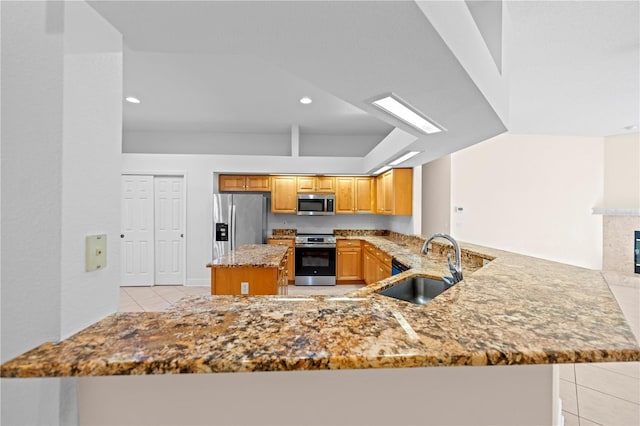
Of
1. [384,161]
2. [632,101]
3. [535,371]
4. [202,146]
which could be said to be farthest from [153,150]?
[632,101]

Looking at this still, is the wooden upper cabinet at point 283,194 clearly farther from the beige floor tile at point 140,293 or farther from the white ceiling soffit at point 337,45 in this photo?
the white ceiling soffit at point 337,45

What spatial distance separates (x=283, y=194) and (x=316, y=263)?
4.83ft

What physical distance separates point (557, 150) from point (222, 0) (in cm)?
703

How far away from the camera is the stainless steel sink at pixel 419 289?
2139 millimetres

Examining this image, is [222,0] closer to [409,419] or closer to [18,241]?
[18,241]

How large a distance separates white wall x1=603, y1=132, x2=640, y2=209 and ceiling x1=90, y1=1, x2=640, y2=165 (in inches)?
34.6

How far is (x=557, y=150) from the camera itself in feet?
18.4

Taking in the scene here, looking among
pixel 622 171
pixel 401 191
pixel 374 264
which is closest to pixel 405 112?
pixel 401 191

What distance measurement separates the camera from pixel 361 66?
53.5 inches

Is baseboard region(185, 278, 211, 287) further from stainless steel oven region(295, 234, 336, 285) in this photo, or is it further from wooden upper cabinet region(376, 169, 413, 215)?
wooden upper cabinet region(376, 169, 413, 215)

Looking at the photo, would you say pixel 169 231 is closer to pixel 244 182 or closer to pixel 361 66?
pixel 244 182

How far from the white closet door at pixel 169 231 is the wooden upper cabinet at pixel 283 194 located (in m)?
1.68

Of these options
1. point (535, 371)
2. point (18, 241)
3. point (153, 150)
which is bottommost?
point (535, 371)

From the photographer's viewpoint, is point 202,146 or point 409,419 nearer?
point 409,419
